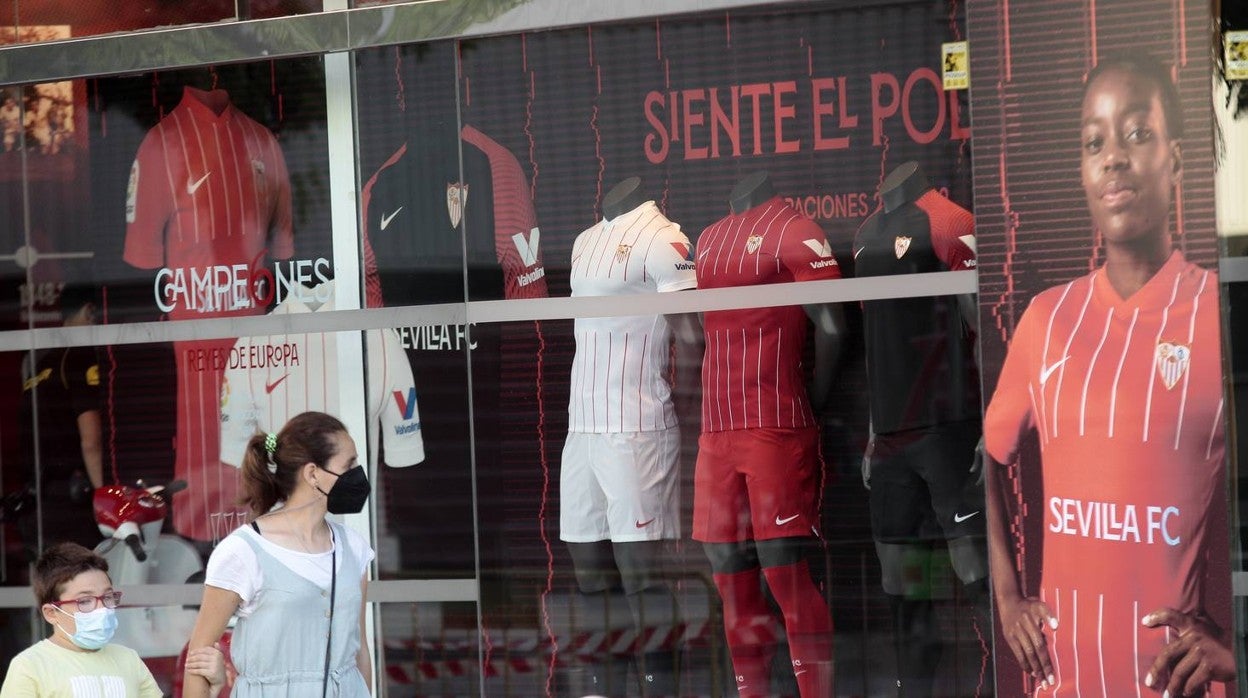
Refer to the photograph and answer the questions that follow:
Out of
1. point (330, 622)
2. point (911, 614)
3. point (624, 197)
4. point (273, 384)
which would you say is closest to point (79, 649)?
point (330, 622)

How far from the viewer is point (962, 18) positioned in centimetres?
535

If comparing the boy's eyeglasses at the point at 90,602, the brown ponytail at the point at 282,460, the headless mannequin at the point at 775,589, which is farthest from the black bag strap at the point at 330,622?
the headless mannequin at the point at 775,589

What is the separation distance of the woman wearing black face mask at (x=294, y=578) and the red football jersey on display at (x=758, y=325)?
5.50 feet

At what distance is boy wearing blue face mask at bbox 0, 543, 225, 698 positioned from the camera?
4.17 meters

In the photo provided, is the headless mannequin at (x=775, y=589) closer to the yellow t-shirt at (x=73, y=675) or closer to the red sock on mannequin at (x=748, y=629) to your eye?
the red sock on mannequin at (x=748, y=629)

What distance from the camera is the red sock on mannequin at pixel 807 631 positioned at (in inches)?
222

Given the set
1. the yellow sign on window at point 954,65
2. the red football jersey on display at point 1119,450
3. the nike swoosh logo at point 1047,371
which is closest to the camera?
the red football jersey on display at point 1119,450

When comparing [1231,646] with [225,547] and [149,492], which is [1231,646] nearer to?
[225,547]

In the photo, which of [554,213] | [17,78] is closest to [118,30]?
[17,78]

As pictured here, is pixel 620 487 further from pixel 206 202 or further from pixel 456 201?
pixel 206 202

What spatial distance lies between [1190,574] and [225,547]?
116 inches

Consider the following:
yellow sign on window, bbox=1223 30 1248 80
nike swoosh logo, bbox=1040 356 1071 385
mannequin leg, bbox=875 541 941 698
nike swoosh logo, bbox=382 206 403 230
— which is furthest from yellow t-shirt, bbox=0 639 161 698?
yellow sign on window, bbox=1223 30 1248 80

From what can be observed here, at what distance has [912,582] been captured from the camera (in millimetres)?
5516

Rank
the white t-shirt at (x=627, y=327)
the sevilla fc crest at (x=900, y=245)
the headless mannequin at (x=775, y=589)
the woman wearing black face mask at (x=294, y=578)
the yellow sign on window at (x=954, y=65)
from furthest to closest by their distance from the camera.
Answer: the white t-shirt at (x=627, y=327) → the headless mannequin at (x=775, y=589) → the sevilla fc crest at (x=900, y=245) → the yellow sign on window at (x=954, y=65) → the woman wearing black face mask at (x=294, y=578)
